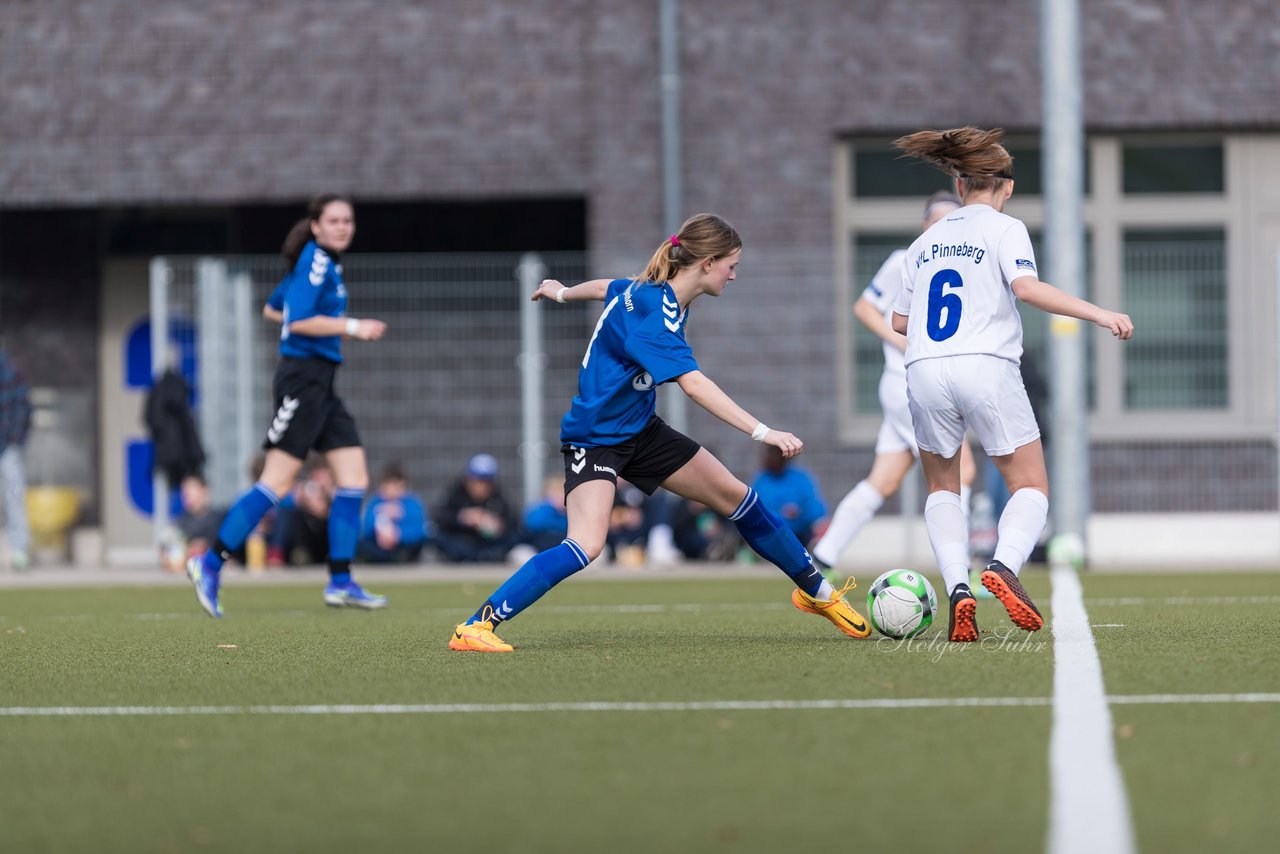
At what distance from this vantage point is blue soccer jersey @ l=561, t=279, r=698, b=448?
6496mm

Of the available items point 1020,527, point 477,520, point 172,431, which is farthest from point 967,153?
point 172,431

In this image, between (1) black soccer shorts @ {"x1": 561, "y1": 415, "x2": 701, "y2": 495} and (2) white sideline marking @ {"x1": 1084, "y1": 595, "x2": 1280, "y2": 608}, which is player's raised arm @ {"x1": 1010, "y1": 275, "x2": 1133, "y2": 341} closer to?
(1) black soccer shorts @ {"x1": 561, "y1": 415, "x2": 701, "y2": 495}

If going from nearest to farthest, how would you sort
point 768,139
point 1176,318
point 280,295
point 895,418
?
point 280,295, point 895,418, point 1176,318, point 768,139

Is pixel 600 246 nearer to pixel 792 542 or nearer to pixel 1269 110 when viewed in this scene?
pixel 1269 110

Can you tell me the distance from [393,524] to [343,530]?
5689 mm

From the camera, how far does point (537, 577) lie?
21.4ft

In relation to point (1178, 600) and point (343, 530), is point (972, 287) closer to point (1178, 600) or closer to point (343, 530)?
point (1178, 600)

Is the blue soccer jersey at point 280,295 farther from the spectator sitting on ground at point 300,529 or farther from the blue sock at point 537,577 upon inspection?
the spectator sitting on ground at point 300,529

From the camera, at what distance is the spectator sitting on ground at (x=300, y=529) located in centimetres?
1495

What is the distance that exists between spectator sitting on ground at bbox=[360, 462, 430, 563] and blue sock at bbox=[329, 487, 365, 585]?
5554mm

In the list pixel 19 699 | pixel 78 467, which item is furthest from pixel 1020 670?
pixel 78 467

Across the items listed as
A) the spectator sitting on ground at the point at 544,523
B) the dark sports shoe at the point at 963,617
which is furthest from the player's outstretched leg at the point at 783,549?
the spectator sitting on ground at the point at 544,523

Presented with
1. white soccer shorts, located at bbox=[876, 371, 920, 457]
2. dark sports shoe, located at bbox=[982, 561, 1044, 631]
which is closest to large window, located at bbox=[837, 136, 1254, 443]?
white soccer shorts, located at bbox=[876, 371, 920, 457]

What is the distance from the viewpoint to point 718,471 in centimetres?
689
